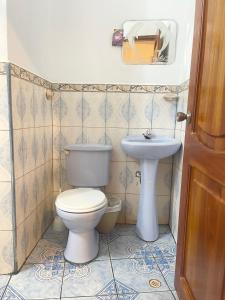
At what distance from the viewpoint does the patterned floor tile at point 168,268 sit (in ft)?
4.74

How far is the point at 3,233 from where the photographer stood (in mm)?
1423

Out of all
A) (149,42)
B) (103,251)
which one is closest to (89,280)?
(103,251)

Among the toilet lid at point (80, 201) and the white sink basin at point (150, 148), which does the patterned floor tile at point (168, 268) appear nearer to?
the toilet lid at point (80, 201)

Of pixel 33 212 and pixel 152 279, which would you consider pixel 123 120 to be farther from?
pixel 152 279

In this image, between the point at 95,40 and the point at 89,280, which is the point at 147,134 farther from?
the point at 89,280

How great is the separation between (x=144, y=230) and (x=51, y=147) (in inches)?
42.4

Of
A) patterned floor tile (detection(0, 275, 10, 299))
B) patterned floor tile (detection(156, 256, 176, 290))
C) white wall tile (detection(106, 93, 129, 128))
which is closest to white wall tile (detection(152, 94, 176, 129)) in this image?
white wall tile (detection(106, 93, 129, 128))

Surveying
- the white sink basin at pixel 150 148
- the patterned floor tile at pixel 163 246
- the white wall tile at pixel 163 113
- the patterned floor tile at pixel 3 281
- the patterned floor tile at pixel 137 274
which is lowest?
the patterned floor tile at pixel 163 246

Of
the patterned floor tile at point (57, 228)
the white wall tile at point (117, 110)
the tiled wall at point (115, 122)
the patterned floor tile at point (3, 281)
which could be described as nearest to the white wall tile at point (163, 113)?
the tiled wall at point (115, 122)

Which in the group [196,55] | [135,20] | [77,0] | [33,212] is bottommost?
[33,212]

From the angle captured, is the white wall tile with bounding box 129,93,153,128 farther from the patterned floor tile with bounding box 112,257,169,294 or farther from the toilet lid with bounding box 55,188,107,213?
the patterned floor tile with bounding box 112,257,169,294

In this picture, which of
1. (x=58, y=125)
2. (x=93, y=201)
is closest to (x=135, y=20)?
(x=58, y=125)

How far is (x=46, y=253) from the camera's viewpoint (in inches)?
67.0

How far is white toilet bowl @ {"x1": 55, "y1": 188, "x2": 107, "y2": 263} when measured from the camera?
1.46 meters
